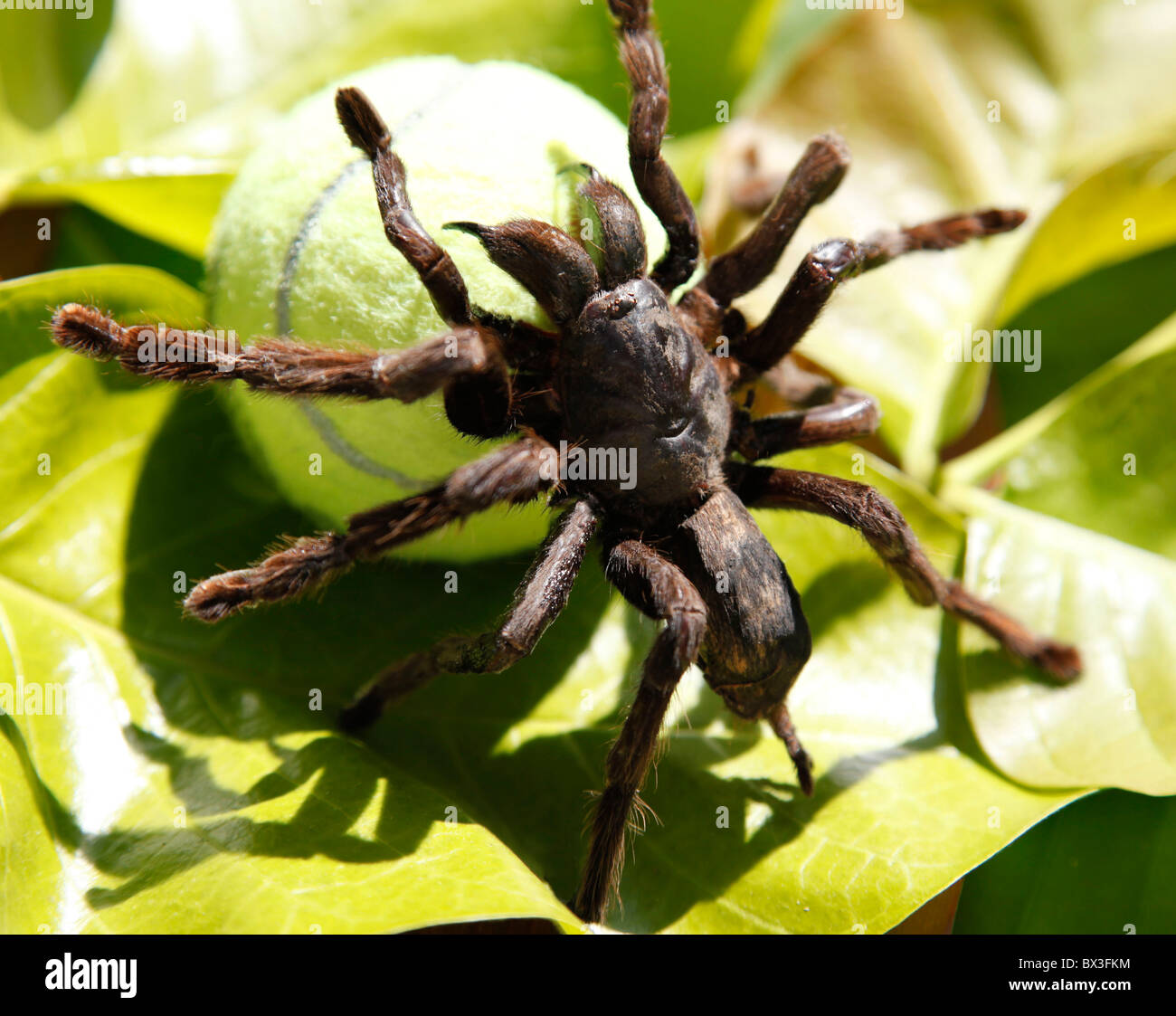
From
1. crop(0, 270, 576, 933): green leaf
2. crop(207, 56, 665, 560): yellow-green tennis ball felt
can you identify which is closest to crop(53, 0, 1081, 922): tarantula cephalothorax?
crop(207, 56, 665, 560): yellow-green tennis ball felt

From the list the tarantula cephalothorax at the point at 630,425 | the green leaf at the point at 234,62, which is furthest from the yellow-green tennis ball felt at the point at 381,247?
the green leaf at the point at 234,62

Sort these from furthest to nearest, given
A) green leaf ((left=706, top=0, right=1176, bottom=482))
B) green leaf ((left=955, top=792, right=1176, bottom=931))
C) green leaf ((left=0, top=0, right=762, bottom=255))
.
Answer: green leaf ((left=706, top=0, right=1176, bottom=482))
green leaf ((left=0, top=0, right=762, bottom=255))
green leaf ((left=955, top=792, right=1176, bottom=931))

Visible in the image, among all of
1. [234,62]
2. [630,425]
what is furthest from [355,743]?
[234,62]

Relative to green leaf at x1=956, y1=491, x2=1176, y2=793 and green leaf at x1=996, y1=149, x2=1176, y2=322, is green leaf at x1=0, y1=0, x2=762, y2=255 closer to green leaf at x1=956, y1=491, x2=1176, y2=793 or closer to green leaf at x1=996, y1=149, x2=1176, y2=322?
green leaf at x1=996, y1=149, x2=1176, y2=322

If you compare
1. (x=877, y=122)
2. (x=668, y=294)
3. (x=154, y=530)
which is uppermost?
(x=877, y=122)
